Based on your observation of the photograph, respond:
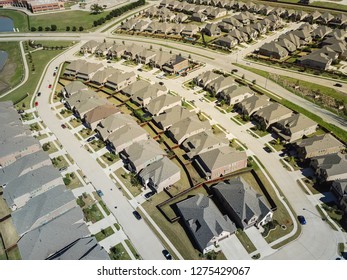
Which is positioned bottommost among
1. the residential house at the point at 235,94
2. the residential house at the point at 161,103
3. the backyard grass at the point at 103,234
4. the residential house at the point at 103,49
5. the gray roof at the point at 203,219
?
the backyard grass at the point at 103,234

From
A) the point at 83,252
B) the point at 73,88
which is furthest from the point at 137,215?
the point at 73,88

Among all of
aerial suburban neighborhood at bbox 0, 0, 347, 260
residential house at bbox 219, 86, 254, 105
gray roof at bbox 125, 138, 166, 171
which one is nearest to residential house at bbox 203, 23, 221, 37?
aerial suburban neighborhood at bbox 0, 0, 347, 260

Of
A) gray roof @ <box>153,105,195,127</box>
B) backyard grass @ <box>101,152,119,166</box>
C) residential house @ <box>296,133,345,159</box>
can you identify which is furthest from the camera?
gray roof @ <box>153,105,195,127</box>

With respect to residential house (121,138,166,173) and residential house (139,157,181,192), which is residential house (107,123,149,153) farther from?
residential house (139,157,181,192)

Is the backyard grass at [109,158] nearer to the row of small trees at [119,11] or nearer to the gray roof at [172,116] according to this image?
the gray roof at [172,116]

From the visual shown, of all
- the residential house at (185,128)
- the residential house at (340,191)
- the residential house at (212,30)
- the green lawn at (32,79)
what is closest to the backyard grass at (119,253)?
the residential house at (185,128)

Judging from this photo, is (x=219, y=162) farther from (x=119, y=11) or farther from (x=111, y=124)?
(x=119, y=11)

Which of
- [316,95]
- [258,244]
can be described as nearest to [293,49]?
[316,95]
